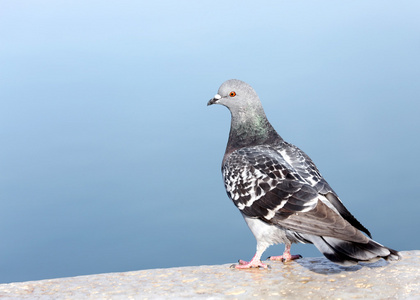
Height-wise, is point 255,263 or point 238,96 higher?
point 238,96

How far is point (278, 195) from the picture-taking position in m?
6.79

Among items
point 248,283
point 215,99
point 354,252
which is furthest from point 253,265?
point 215,99

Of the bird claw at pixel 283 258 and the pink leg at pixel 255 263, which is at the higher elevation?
the pink leg at pixel 255 263

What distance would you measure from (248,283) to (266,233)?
0.71 meters

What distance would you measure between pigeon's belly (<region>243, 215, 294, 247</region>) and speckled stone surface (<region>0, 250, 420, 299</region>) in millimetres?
349

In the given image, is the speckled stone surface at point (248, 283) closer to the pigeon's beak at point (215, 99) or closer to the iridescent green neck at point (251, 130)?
the iridescent green neck at point (251, 130)

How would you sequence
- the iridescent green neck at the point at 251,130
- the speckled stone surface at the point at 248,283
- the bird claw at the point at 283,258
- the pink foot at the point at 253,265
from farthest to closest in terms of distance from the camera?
1. the iridescent green neck at the point at 251,130
2. the bird claw at the point at 283,258
3. the pink foot at the point at 253,265
4. the speckled stone surface at the point at 248,283

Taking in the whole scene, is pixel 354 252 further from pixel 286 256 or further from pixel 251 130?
pixel 251 130

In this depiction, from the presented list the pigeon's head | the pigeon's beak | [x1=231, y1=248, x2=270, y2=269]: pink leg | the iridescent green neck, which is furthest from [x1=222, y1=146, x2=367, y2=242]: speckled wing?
the pigeon's beak

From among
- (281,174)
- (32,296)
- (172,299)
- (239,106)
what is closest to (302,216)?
(281,174)

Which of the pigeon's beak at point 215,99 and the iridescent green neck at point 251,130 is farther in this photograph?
the pigeon's beak at point 215,99

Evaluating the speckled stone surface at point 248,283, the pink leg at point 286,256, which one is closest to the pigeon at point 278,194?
the pink leg at point 286,256

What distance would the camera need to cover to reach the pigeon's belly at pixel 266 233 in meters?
6.81

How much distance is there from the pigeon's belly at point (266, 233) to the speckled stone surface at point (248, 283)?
13.8 inches
